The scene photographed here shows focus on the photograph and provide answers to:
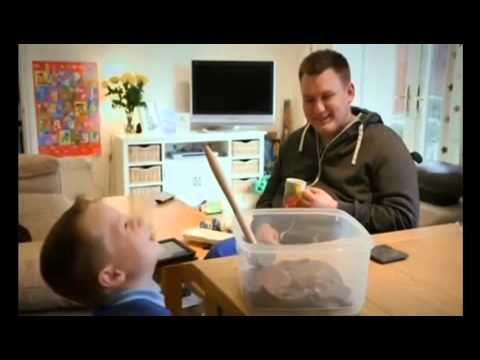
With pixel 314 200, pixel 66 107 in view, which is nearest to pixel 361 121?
pixel 314 200

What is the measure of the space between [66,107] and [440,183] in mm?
2612

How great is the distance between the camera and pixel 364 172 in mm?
1325

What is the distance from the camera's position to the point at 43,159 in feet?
7.83

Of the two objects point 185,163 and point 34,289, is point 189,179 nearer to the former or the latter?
point 185,163

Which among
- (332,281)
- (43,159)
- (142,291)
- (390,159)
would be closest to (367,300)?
(332,281)

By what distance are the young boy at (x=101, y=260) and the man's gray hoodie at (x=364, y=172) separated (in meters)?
0.66

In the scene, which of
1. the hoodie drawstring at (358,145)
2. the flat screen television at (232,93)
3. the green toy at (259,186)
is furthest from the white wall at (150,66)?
the hoodie drawstring at (358,145)

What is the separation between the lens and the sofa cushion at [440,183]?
6.74 feet

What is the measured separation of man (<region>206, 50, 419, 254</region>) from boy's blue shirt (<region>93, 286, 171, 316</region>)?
0.61m

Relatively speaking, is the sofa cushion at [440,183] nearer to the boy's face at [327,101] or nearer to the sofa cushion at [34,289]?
the boy's face at [327,101]

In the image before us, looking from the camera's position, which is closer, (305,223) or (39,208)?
(305,223)
